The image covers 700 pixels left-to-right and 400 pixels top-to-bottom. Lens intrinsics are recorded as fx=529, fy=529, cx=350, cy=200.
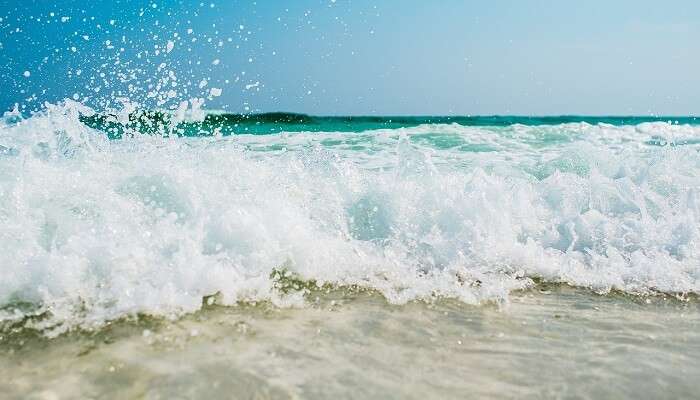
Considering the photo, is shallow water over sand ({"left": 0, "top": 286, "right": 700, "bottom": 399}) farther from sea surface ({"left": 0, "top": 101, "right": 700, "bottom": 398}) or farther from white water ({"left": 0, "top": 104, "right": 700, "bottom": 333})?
white water ({"left": 0, "top": 104, "right": 700, "bottom": 333})

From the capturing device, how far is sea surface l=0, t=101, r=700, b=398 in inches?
87.8

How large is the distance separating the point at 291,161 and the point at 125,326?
2.81 m

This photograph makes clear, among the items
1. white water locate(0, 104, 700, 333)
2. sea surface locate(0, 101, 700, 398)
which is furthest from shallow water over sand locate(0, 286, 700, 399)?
white water locate(0, 104, 700, 333)

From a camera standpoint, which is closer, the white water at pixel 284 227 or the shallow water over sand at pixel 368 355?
the shallow water over sand at pixel 368 355

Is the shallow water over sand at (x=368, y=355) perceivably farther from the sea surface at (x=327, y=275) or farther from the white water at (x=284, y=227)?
the white water at (x=284, y=227)

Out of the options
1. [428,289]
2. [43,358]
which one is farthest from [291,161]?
[43,358]

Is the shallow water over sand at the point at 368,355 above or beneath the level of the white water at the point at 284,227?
beneath

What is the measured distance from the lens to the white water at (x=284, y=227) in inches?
121

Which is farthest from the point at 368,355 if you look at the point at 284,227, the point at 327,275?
the point at 284,227

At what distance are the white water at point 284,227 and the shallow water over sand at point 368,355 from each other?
255 millimetres

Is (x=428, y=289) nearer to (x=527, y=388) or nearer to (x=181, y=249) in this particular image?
(x=527, y=388)

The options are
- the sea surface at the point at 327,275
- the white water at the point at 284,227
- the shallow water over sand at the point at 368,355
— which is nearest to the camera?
the shallow water over sand at the point at 368,355

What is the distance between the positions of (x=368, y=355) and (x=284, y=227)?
5.38 feet

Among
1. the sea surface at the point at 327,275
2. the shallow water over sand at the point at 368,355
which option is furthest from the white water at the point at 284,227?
the shallow water over sand at the point at 368,355
